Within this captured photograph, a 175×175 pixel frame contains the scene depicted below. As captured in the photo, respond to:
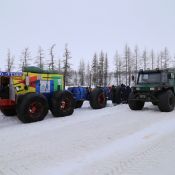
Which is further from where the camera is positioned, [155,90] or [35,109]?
[155,90]

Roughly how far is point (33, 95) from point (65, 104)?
5.72ft

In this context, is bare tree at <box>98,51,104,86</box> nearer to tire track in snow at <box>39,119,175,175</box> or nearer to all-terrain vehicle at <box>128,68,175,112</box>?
all-terrain vehicle at <box>128,68,175,112</box>

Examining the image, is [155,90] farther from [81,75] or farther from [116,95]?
[81,75]

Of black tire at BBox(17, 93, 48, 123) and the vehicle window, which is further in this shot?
the vehicle window

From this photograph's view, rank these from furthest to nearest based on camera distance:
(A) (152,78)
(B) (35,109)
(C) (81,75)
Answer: (C) (81,75) < (A) (152,78) < (B) (35,109)

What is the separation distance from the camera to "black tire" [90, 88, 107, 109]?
A: 12.0 meters

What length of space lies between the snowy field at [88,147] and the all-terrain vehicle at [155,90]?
8.20 feet

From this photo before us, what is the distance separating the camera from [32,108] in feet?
28.1

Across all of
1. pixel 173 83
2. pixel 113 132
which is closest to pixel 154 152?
pixel 113 132

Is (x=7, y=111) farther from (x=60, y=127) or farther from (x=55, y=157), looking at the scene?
(x=55, y=157)

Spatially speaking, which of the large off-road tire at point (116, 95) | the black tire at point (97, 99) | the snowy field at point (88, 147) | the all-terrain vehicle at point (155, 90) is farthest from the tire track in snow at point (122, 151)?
the large off-road tire at point (116, 95)

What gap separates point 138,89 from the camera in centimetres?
1152

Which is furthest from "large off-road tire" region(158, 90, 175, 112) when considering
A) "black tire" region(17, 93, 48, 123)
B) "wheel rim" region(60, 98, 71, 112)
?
"black tire" region(17, 93, 48, 123)

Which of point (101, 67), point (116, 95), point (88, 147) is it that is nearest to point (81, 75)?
point (101, 67)
